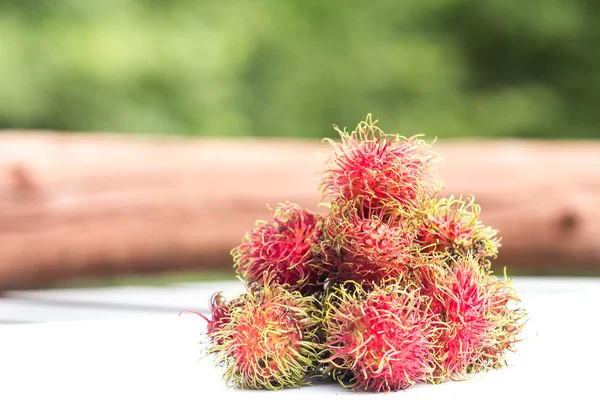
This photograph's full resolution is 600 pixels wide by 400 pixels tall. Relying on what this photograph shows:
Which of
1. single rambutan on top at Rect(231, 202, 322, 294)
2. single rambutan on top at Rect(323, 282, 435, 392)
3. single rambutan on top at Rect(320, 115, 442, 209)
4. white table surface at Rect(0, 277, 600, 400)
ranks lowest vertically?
white table surface at Rect(0, 277, 600, 400)

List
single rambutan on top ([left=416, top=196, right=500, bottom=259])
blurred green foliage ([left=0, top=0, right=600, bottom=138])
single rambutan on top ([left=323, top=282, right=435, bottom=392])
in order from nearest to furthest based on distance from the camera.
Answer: single rambutan on top ([left=323, top=282, right=435, bottom=392]), single rambutan on top ([left=416, top=196, right=500, bottom=259]), blurred green foliage ([left=0, top=0, right=600, bottom=138])

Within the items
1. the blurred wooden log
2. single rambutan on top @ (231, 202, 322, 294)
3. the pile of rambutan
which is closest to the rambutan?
the pile of rambutan

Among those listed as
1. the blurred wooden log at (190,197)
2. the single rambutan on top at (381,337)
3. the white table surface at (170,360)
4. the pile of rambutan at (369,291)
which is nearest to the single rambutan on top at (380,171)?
the pile of rambutan at (369,291)

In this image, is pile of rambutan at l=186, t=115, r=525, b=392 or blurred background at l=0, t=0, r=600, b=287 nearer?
pile of rambutan at l=186, t=115, r=525, b=392

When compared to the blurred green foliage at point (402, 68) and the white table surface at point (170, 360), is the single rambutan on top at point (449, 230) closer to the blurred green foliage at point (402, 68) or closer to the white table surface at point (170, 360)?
the white table surface at point (170, 360)

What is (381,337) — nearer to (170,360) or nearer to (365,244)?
(365,244)

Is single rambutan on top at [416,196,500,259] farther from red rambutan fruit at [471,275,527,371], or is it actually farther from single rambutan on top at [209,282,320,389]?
single rambutan on top at [209,282,320,389]

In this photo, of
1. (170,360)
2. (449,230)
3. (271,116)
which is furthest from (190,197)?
(271,116)
